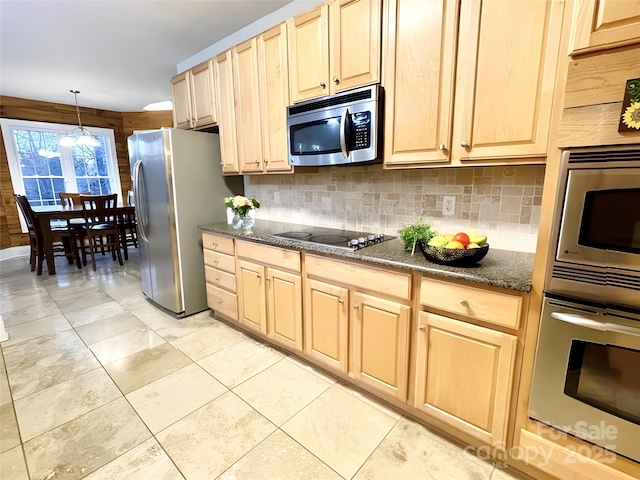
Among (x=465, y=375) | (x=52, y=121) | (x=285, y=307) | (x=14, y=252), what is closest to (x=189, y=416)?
(x=285, y=307)

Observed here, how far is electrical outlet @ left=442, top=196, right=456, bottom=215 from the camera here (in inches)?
71.9

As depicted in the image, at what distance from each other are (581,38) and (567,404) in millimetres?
1269

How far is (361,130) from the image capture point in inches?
68.9

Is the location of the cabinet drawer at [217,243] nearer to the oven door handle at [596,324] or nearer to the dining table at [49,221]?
the oven door handle at [596,324]

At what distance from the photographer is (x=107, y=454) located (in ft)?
4.79

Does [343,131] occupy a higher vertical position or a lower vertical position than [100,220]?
higher

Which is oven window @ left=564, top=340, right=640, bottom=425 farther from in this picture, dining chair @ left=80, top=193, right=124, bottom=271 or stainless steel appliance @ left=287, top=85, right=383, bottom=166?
dining chair @ left=80, top=193, right=124, bottom=271

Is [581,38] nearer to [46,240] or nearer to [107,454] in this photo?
[107,454]

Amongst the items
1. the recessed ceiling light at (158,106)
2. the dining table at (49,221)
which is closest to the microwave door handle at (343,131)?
the dining table at (49,221)

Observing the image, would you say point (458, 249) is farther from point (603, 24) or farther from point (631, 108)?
point (603, 24)

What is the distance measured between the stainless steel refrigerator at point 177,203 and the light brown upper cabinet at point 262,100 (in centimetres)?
48

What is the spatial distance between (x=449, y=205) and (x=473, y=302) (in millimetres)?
736

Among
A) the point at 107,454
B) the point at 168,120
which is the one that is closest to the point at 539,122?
the point at 107,454

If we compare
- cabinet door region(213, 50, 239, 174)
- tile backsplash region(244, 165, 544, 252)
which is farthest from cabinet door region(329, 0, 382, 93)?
cabinet door region(213, 50, 239, 174)
